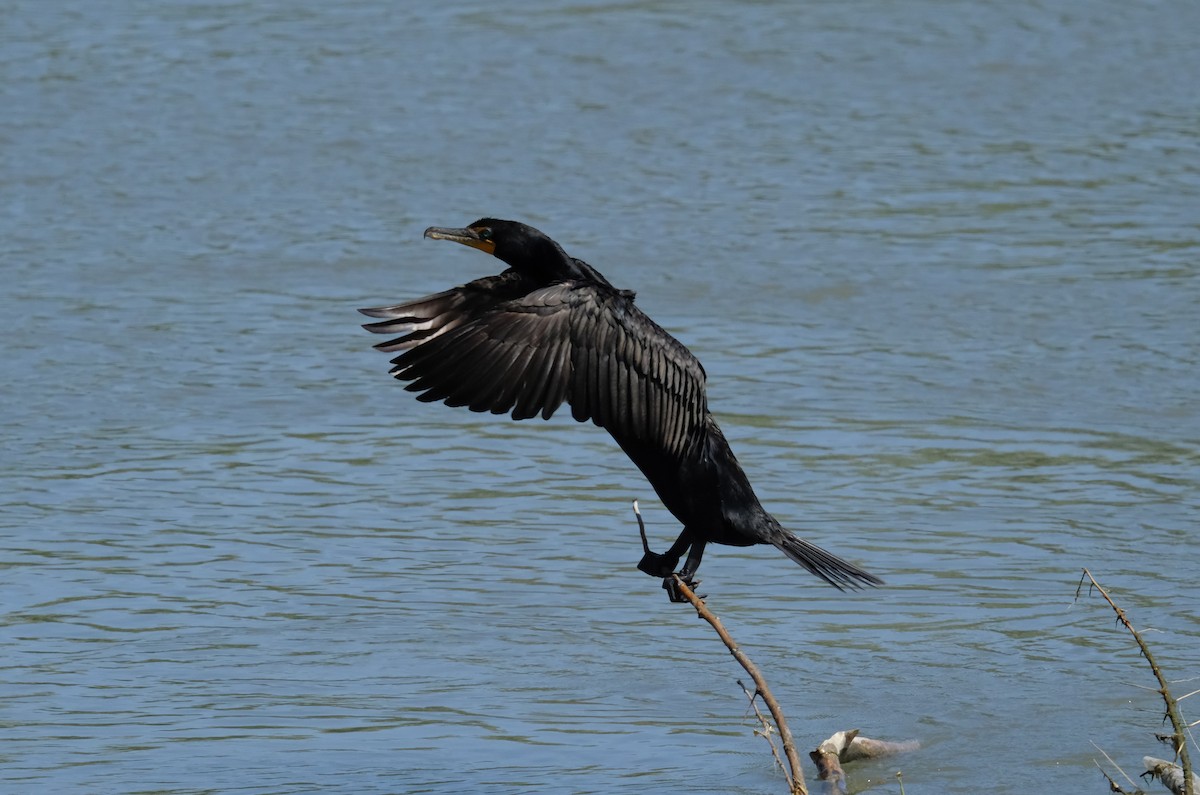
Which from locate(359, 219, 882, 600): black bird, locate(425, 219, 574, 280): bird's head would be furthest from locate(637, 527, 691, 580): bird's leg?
locate(425, 219, 574, 280): bird's head

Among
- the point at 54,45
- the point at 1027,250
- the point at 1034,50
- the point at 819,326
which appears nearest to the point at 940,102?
the point at 1034,50

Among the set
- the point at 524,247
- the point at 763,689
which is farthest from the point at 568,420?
the point at 763,689

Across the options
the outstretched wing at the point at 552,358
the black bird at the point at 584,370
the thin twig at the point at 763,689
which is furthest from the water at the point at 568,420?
the outstretched wing at the point at 552,358

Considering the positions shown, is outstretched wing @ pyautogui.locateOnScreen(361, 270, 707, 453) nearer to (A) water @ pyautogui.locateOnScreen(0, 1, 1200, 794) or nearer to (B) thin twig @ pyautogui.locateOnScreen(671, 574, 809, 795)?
(B) thin twig @ pyautogui.locateOnScreen(671, 574, 809, 795)

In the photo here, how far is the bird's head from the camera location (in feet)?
16.1

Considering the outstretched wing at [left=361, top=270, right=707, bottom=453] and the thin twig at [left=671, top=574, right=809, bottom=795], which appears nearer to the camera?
the thin twig at [left=671, top=574, right=809, bottom=795]

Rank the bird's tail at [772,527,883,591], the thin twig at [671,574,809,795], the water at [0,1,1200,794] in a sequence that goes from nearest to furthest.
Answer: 1. the thin twig at [671,574,809,795]
2. the bird's tail at [772,527,883,591]
3. the water at [0,1,1200,794]

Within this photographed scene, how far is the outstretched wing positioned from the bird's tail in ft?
1.46

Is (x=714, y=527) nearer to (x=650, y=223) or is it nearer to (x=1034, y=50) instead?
(x=650, y=223)

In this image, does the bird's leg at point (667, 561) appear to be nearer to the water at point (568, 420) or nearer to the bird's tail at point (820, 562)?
the bird's tail at point (820, 562)

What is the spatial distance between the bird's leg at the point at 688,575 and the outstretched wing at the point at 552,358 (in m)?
0.32

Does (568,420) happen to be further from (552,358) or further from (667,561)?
(552,358)

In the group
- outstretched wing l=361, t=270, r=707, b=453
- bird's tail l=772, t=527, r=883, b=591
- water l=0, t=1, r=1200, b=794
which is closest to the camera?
outstretched wing l=361, t=270, r=707, b=453

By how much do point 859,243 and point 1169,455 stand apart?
8.26ft
